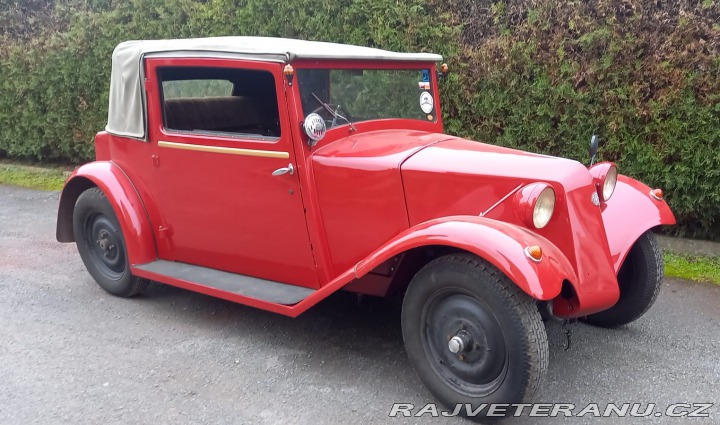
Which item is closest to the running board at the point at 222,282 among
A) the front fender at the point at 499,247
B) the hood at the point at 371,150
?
the front fender at the point at 499,247

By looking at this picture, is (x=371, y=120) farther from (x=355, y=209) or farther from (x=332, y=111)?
(x=355, y=209)

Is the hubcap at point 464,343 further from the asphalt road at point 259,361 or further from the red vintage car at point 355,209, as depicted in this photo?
the asphalt road at point 259,361

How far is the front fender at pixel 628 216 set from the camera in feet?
11.1

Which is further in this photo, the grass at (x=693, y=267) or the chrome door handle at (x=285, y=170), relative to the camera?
the grass at (x=693, y=267)

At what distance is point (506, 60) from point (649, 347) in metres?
2.79

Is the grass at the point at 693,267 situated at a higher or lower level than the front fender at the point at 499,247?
lower

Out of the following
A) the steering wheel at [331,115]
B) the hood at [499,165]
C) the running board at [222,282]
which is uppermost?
the steering wheel at [331,115]

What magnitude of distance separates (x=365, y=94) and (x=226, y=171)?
91 centimetres

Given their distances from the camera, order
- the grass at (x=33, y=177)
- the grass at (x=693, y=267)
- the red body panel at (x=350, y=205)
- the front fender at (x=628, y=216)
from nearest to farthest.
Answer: the red body panel at (x=350, y=205), the front fender at (x=628, y=216), the grass at (x=693, y=267), the grass at (x=33, y=177)

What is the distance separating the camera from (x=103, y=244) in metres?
4.46

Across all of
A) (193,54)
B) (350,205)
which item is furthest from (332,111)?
(193,54)

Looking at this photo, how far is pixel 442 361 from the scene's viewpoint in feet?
9.85

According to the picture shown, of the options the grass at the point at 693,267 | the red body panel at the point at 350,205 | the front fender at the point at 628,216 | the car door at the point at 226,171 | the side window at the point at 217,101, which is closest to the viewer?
the red body panel at the point at 350,205

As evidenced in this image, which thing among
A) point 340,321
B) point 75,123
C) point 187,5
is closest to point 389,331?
point 340,321
